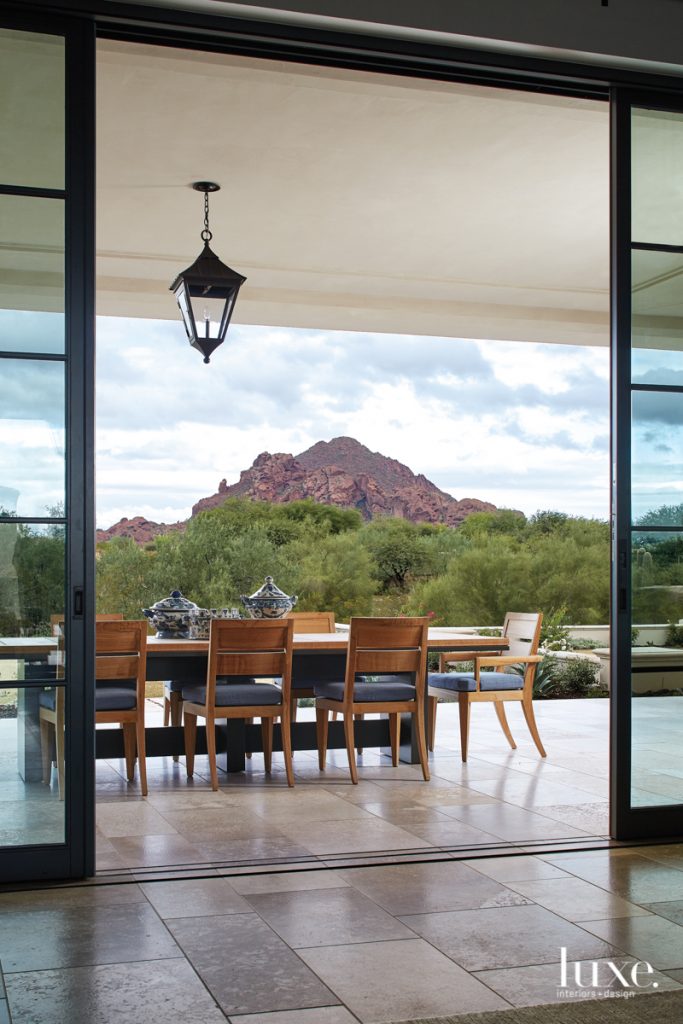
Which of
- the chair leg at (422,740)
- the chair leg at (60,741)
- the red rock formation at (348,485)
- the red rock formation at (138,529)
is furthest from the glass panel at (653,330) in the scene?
the red rock formation at (348,485)

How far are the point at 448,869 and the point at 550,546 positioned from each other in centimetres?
918

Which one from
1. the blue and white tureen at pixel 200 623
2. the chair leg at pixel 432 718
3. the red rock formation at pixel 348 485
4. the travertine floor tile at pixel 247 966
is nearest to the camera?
the travertine floor tile at pixel 247 966

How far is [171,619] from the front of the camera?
5723 mm

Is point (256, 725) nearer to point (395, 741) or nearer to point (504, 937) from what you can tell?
point (395, 741)

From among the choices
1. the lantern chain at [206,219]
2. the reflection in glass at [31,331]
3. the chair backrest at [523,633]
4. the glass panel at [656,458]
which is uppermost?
the lantern chain at [206,219]

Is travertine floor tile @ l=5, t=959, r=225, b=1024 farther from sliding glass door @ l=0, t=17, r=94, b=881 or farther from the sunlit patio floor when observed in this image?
the sunlit patio floor

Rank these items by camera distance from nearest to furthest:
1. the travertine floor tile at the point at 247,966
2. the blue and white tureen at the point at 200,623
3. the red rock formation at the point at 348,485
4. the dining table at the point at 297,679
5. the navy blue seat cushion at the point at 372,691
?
the travertine floor tile at the point at 247,966 → the navy blue seat cushion at the point at 372,691 → the dining table at the point at 297,679 → the blue and white tureen at the point at 200,623 → the red rock formation at the point at 348,485

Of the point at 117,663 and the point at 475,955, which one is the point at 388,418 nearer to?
the point at 117,663

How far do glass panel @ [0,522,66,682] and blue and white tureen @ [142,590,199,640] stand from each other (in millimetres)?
2190

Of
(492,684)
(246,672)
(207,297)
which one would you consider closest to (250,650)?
(246,672)

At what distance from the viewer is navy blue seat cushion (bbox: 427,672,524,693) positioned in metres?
5.85

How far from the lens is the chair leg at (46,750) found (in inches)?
137

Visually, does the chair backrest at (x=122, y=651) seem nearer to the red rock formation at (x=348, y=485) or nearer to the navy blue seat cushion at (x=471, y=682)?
the navy blue seat cushion at (x=471, y=682)

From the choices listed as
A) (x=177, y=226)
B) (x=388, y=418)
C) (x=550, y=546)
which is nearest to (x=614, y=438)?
(x=177, y=226)
